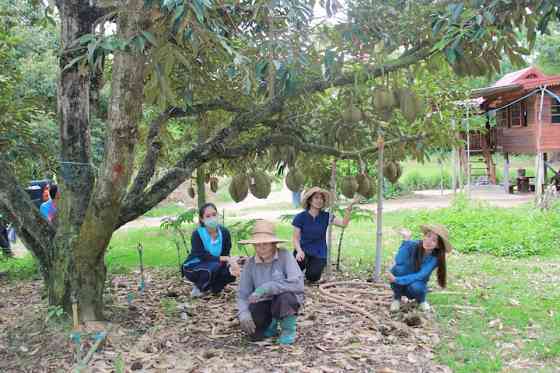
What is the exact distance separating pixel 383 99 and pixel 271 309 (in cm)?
186

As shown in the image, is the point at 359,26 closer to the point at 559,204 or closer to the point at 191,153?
the point at 191,153

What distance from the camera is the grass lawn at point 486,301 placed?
4.14 meters

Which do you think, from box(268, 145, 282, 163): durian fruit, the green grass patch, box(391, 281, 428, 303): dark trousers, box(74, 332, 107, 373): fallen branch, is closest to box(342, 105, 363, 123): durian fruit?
box(268, 145, 282, 163): durian fruit

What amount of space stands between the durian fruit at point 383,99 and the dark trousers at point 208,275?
2139 mm

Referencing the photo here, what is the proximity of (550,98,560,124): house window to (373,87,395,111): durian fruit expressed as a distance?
1574 cm

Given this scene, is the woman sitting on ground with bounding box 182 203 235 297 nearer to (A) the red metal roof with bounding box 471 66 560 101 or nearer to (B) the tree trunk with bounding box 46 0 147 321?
(B) the tree trunk with bounding box 46 0 147 321

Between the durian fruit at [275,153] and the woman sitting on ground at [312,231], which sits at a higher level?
the durian fruit at [275,153]

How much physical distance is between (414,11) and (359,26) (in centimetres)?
42

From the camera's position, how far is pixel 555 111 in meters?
18.9

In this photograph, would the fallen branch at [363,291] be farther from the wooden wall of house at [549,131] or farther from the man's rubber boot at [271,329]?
the wooden wall of house at [549,131]

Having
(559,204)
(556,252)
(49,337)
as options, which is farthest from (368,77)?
(559,204)

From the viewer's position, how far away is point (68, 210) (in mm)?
4750

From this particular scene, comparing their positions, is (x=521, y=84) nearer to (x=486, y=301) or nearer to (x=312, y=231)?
(x=486, y=301)

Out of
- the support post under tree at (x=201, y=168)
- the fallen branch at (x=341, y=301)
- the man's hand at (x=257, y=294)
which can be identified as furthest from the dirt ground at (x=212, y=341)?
the support post under tree at (x=201, y=168)
